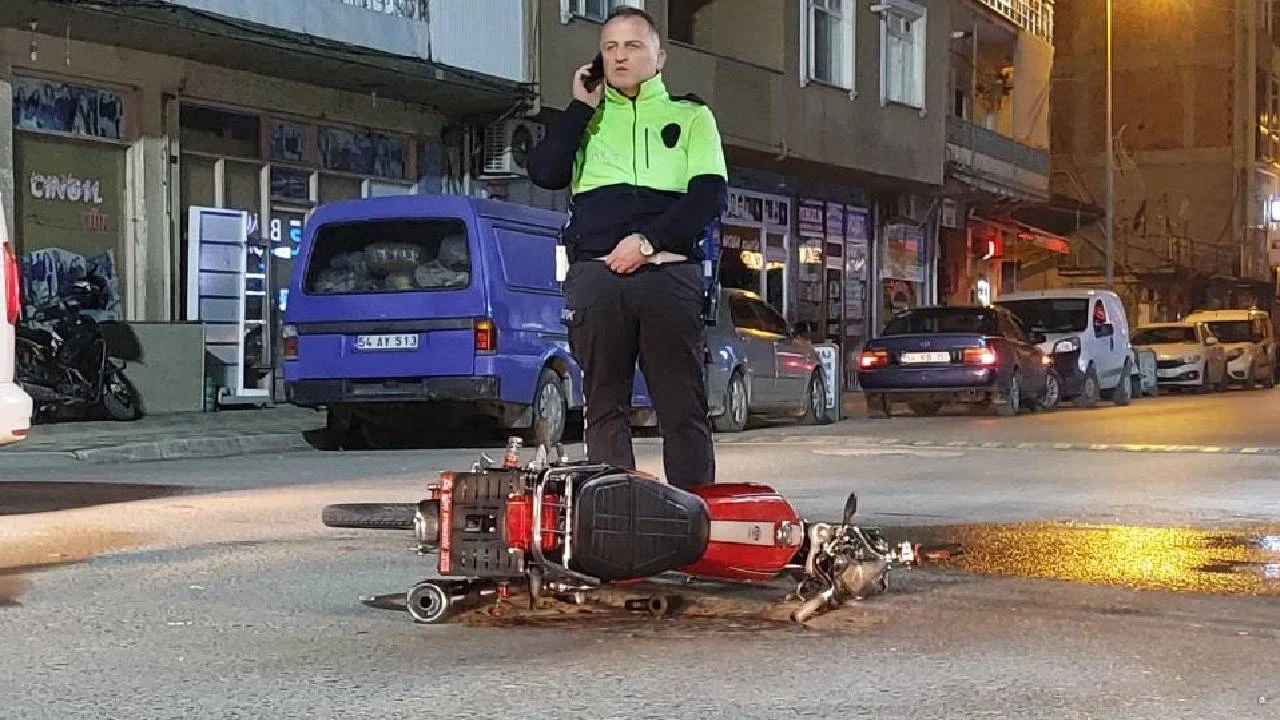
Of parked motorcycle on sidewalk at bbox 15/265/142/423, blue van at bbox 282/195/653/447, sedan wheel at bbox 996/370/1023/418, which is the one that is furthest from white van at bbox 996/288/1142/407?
parked motorcycle on sidewalk at bbox 15/265/142/423

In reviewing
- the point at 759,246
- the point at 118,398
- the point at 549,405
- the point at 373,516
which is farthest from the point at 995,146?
the point at 373,516

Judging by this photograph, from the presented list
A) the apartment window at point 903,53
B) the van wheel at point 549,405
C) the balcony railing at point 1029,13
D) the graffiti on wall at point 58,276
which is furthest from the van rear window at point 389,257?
the balcony railing at point 1029,13

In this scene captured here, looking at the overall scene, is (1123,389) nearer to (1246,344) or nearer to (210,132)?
(1246,344)

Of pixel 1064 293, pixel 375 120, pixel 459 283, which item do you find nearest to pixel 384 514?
pixel 459 283

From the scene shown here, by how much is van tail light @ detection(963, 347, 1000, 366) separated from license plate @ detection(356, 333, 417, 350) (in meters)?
8.95

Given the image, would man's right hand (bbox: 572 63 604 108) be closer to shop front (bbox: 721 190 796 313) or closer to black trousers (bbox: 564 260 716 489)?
black trousers (bbox: 564 260 716 489)

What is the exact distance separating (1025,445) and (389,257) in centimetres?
563

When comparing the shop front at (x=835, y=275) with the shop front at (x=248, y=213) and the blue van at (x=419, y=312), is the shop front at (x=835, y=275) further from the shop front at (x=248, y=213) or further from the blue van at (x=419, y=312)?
the blue van at (x=419, y=312)

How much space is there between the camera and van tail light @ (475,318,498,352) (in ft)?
47.2

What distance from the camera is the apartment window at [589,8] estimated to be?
23.1m

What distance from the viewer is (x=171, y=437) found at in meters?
14.7

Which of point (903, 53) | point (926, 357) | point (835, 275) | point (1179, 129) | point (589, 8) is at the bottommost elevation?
point (926, 357)

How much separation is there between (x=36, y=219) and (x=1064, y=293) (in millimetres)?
15107

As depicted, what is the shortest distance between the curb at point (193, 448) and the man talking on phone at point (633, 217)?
330 inches
